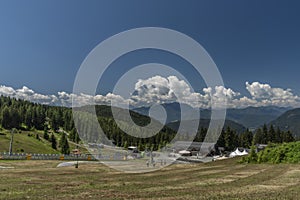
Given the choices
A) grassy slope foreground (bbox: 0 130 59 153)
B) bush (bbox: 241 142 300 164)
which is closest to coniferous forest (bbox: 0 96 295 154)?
grassy slope foreground (bbox: 0 130 59 153)

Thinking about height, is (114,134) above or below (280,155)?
above

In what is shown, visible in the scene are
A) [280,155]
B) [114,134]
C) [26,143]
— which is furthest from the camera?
[114,134]

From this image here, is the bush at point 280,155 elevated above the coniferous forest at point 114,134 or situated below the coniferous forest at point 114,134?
below

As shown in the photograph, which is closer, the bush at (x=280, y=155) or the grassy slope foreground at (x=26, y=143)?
the bush at (x=280, y=155)

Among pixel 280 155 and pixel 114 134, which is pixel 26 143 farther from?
pixel 280 155

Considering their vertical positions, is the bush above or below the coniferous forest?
below

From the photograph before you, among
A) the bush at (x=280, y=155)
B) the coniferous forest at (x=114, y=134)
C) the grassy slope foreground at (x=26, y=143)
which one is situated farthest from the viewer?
the coniferous forest at (x=114, y=134)

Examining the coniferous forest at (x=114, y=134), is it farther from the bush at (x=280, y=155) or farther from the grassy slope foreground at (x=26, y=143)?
the bush at (x=280, y=155)

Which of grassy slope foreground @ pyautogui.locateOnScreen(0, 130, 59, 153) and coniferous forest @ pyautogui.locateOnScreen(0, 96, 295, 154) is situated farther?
coniferous forest @ pyautogui.locateOnScreen(0, 96, 295, 154)

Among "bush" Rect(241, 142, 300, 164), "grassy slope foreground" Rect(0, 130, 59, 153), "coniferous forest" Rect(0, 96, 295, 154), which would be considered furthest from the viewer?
"coniferous forest" Rect(0, 96, 295, 154)

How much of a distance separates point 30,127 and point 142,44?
172 m

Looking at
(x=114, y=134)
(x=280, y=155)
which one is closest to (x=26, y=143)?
(x=114, y=134)

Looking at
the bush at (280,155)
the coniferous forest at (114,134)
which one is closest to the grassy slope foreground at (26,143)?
the coniferous forest at (114,134)

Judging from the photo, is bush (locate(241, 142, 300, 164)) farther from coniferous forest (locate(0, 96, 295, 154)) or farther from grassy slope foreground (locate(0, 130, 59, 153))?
grassy slope foreground (locate(0, 130, 59, 153))
